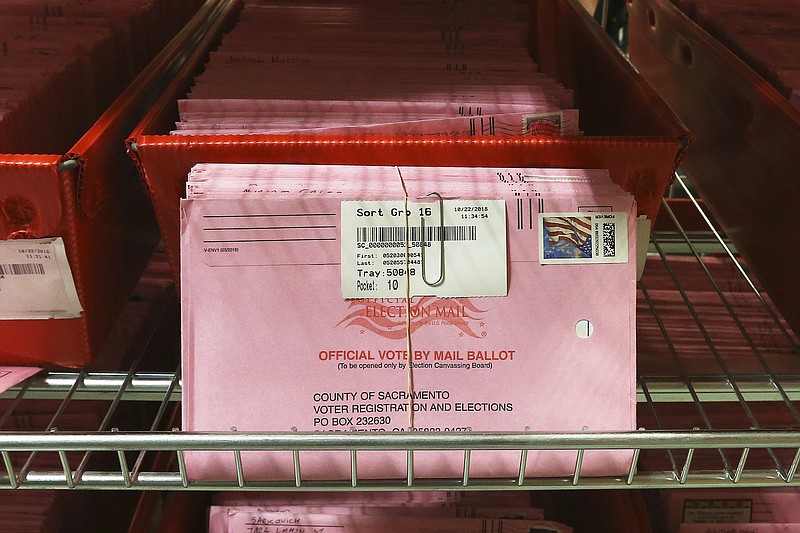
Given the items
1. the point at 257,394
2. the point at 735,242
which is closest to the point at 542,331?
the point at 257,394

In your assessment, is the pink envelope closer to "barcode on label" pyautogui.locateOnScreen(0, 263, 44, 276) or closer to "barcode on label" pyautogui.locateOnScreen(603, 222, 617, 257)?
"barcode on label" pyautogui.locateOnScreen(603, 222, 617, 257)

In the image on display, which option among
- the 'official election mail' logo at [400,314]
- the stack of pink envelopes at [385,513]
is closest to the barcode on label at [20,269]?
the 'official election mail' logo at [400,314]

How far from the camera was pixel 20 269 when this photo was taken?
26.2 inches

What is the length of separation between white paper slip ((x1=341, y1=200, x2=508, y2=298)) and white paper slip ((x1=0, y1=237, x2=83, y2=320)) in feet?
0.84

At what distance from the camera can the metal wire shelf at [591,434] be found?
2.04 feet

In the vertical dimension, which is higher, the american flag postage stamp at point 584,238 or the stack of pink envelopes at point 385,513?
the american flag postage stamp at point 584,238

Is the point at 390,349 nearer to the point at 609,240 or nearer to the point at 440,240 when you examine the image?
the point at 440,240

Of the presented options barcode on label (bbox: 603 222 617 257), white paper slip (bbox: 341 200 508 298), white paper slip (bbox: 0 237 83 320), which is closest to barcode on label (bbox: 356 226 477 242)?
white paper slip (bbox: 341 200 508 298)

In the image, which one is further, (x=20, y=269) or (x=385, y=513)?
(x=385, y=513)

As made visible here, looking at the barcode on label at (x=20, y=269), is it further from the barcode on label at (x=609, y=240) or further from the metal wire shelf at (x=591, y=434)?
the barcode on label at (x=609, y=240)

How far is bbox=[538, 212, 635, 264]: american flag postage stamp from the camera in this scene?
2.12 ft

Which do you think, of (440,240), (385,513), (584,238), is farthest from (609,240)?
(385,513)

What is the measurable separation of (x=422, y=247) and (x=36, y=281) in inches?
13.9

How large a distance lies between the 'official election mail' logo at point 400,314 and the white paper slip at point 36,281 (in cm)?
26
